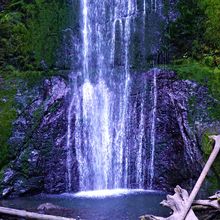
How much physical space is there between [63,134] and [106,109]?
5.08ft

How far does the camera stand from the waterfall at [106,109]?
13812mm

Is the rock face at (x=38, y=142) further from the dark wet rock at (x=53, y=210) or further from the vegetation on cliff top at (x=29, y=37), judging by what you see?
the dark wet rock at (x=53, y=210)

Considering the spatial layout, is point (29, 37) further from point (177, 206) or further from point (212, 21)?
point (177, 206)

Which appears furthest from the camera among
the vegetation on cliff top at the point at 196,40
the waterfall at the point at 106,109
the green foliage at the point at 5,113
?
the waterfall at the point at 106,109

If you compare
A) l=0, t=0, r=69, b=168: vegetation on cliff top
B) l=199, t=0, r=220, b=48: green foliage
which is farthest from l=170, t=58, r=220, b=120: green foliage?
l=0, t=0, r=69, b=168: vegetation on cliff top

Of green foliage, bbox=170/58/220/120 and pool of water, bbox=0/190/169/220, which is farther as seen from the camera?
green foliage, bbox=170/58/220/120

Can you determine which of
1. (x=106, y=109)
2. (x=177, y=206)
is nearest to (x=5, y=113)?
(x=106, y=109)

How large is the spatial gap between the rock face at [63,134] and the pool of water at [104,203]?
2.17 ft

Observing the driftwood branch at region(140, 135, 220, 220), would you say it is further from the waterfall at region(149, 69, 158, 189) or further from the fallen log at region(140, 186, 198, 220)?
the waterfall at region(149, 69, 158, 189)

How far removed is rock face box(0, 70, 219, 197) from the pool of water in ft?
2.17

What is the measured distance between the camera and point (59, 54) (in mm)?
15195

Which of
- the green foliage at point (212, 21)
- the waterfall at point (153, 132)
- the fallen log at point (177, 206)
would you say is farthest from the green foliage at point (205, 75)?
the fallen log at point (177, 206)

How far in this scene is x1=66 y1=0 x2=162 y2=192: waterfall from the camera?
544 inches

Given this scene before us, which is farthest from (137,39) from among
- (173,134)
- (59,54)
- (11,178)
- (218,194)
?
(218,194)
